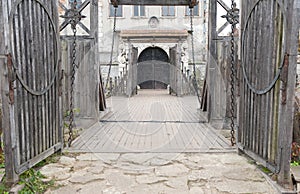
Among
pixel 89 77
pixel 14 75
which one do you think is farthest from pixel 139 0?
pixel 14 75

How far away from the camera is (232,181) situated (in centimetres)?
325

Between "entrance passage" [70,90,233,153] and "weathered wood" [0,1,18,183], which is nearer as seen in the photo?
"weathered wood" [0,1,18,183]

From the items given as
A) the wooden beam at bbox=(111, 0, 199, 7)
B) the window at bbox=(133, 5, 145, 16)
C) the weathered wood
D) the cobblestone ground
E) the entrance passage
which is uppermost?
the window at bbox=(133, 5, 145, 16)

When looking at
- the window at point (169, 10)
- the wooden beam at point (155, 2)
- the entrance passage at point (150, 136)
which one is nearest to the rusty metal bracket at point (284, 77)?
the entrance passage at point (150, 136)

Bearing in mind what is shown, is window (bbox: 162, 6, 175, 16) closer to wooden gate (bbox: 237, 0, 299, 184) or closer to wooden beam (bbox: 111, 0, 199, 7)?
wooden beam (bbox: 111, 0, 199, 7)

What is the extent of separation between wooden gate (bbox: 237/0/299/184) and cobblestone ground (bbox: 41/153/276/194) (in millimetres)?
290

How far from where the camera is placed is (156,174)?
3.45 meters

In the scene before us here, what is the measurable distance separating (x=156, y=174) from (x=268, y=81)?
169 centimetres

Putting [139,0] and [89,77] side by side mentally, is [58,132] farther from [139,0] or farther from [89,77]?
[139,0]

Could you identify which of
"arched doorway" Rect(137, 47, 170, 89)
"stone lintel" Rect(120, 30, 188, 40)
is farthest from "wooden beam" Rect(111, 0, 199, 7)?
"arched doorway" Rect(137, 47, 170, 89)

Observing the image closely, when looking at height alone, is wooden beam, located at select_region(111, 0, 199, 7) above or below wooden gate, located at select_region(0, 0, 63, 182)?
above

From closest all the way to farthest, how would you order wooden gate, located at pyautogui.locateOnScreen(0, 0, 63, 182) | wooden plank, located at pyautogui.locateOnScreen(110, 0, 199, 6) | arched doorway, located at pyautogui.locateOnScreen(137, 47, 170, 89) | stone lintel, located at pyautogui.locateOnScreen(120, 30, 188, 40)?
1. wooden gate, located at pyautogui.locateOnScreen(0, 0, 63, 182)
2. wooden plank, located at pyautogui.locateOnScreen(110, 0, 199, 6)
3. stone lintel, located at pyautogui.locateOnScreen(120, 30, 188, 40)
4. arched doorway, located at pyautogui.locateOnScreen(137, 47, 170, 89)

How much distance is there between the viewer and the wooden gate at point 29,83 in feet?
9.86

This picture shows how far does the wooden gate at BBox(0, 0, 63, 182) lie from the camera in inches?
118
